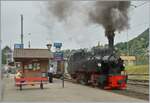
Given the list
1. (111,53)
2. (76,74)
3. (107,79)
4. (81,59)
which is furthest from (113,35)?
(76,74)

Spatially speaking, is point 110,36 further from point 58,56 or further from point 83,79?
point 83,79

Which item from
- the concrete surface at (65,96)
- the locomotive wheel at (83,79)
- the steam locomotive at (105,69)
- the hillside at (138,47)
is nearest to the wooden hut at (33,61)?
the locomotive wheel at (83,79)

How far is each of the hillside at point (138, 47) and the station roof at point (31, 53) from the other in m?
29.7

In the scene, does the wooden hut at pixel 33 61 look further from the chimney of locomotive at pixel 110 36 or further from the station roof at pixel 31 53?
the chimney of locomotive at pixel 110 36

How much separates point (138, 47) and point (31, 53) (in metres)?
42.5

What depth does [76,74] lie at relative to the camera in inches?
1282

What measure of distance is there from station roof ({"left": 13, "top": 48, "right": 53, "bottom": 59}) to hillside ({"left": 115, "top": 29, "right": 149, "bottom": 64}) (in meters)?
29.7

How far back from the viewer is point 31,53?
27.4 meters

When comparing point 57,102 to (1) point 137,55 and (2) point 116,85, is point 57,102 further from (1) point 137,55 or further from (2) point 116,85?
(1) point 137,55

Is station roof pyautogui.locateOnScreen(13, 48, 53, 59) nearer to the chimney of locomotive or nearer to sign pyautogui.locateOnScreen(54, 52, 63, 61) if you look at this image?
sign pyautogui.locateOnScreen(54, 52, 63, 61)

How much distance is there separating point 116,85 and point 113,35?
10.1 feet

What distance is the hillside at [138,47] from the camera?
59.0 m

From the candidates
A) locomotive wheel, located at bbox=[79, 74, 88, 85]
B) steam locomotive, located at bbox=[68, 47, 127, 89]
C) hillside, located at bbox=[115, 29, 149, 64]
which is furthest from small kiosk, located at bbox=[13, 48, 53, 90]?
hillside, located at bbox=[115, 29, 149, 64]

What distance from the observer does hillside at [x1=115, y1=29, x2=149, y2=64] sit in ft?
194
